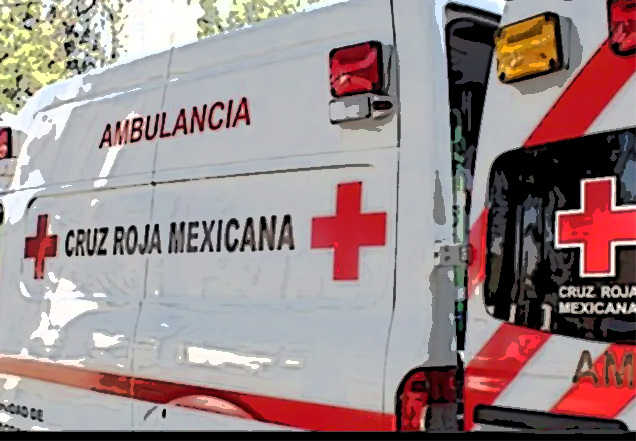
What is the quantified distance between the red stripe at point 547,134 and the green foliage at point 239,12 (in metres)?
20.5

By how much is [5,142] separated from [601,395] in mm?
3711

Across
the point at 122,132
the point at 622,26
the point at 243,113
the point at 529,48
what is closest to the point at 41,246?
the point at 122,132

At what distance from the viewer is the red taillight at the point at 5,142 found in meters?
4.98

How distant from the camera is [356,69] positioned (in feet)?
9.99

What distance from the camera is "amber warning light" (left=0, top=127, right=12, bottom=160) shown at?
4984mm

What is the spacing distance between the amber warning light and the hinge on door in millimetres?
3058

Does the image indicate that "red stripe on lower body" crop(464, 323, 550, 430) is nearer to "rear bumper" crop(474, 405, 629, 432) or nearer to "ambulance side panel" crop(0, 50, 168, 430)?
"rear bumper" crop(474, 405, 629, 432)

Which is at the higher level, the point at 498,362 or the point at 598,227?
the point at 598,227

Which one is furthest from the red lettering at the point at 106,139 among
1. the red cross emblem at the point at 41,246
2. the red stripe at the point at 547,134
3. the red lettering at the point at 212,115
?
the red stripe at the point at 547,134

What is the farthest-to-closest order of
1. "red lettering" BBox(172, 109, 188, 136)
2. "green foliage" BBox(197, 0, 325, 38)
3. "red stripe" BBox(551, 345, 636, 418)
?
"green foliage" BBox(197, 0, 325, 38), "red lettering" BBox(172, 109, 188, 136), "red stripe" BBox(551, 345, 636, 418)

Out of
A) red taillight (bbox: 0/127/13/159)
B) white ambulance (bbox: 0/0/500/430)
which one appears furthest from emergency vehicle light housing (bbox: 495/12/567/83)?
red taillight (bbox: 0/127/13/159)

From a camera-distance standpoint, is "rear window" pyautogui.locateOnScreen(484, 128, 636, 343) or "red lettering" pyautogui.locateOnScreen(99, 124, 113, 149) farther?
"red lettering" pyautogui.locateOnScreen(99, 124, 113, 149)

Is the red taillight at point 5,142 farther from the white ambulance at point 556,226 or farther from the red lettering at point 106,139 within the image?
the white ambulance at point 556,226

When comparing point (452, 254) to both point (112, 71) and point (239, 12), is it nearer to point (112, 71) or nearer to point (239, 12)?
point (112, 71)
